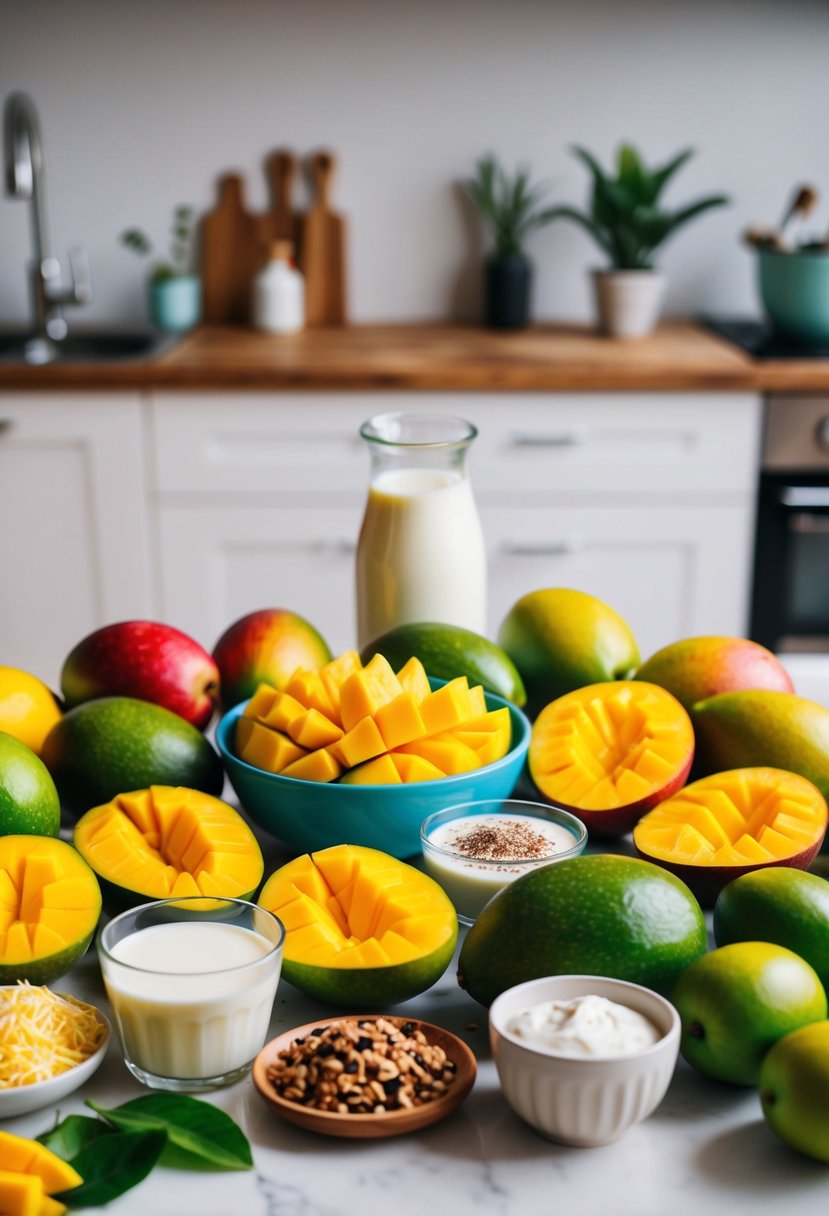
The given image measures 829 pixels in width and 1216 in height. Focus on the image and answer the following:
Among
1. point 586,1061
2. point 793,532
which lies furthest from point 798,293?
point 586,1061

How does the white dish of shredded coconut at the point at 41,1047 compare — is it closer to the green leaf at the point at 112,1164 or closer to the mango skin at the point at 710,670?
the green leaf at the point at 112,1164

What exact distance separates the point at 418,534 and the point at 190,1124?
0.70 meters

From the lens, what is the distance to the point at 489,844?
0.93 metres

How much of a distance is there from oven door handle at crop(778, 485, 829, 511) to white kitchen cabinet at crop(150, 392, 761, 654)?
7 cm

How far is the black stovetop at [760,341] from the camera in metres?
2.65

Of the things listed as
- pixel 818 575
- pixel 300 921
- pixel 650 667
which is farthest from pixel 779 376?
pixel 300 921

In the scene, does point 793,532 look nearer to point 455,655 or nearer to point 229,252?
point 229,252

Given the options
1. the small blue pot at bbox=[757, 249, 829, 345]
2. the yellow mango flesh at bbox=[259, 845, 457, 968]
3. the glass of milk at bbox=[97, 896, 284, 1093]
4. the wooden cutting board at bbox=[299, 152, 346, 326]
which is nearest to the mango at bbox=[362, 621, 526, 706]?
the yellow mango flesh at bbox=[259, 845, 457, 968]

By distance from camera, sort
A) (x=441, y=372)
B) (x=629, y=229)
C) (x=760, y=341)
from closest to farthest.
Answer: (x=441, y=372) < (x=760, y=341) < (x=629, y=229)

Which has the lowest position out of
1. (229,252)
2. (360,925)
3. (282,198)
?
(360,925)

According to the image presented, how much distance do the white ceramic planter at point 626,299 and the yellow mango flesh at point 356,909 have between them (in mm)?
2246

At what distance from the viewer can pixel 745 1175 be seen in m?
0.69

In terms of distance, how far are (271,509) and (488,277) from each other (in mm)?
856

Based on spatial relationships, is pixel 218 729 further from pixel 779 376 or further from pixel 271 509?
pixel 779 376
